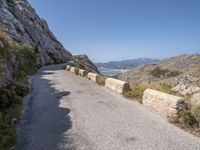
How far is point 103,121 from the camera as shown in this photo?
9.41m

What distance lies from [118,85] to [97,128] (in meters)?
7.16

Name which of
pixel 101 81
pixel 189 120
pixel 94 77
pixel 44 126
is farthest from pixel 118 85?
pixel 189 120

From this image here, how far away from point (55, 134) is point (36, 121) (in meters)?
1.95

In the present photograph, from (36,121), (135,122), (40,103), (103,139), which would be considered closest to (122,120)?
(135,122)

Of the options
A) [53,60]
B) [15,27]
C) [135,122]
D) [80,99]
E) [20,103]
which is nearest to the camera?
[135,122]

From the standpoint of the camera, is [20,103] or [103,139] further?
[20,103]

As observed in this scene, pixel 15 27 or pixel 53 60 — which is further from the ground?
pixel 15 27

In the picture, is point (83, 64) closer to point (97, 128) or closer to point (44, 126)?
point (44, 126)

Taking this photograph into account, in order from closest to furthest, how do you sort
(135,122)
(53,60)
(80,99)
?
(135,122) → (80,99) → (53,60)

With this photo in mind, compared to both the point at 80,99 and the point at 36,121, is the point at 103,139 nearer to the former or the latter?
the point at 36,121

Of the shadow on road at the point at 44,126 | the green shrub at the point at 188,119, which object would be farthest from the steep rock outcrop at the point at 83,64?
the green shrub at the point at 188,119

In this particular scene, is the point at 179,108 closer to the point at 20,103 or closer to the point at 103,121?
the point at 103,121

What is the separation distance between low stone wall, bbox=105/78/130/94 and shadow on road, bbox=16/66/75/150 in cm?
345

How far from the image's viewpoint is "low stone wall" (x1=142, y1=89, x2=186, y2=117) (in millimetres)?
9289
